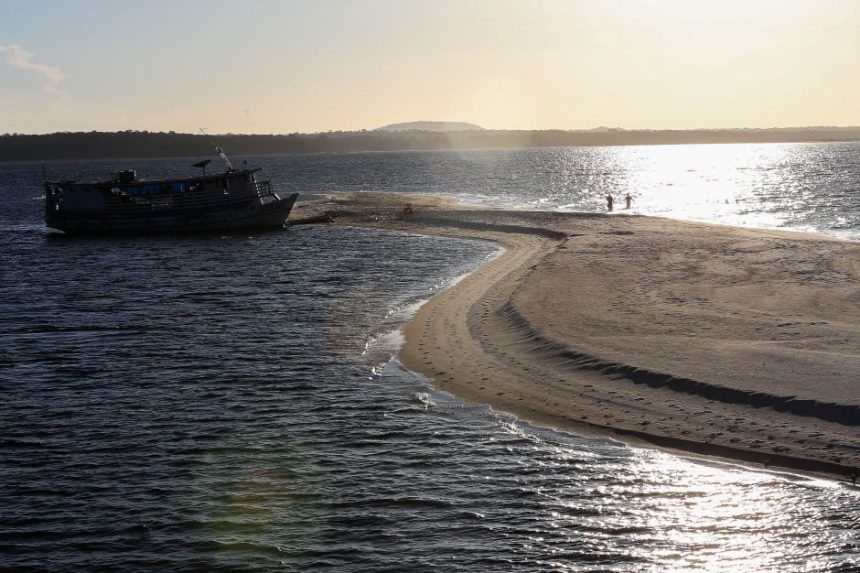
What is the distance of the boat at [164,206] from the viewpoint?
65.2 metres

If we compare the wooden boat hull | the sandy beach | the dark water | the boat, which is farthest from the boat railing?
the dark water

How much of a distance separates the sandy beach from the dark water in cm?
120

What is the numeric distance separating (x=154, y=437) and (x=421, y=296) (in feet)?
61.7

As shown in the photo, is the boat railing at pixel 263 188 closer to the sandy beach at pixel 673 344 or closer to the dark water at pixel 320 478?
the sandy beach at pixel 673 344

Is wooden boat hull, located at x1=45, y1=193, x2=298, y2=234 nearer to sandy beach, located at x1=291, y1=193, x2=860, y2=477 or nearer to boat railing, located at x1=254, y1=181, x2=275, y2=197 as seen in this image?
boat railing, located at x1=254, y1=181, x2=275, y2=197

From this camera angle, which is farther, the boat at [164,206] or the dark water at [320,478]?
the boat at [164,206]

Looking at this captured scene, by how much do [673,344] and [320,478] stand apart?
1195 centimetres

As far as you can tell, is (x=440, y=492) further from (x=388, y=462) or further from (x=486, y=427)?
(x=486, y=427)

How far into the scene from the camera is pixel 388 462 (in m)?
18.5

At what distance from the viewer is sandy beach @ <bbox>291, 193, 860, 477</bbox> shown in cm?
1945

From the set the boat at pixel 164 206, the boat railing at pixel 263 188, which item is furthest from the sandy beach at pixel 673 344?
the boat railing at pixel 263 188

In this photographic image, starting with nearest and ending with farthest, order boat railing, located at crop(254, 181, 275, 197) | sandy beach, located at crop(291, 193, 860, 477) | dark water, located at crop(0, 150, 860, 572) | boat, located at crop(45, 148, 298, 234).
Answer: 1. dark water, located at crop(0, 150, 860, 572)
2. sandy beach, located at crop(291, 193, 860, 477)
3. boat, located at crop(45, 148, 298, 234)
4. boat railing, located at crop(254, 181, 275, 197)

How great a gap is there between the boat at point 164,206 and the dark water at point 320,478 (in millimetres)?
33874

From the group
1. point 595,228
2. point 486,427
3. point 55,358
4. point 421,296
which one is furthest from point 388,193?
point 486,427
